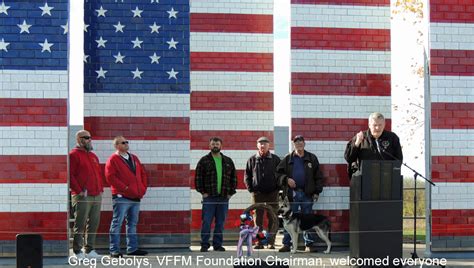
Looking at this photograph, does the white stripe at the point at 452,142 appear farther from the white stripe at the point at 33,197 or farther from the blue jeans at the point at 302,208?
the white stripe at the point at 33,197

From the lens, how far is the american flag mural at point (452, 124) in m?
11.4

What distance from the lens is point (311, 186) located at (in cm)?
1171

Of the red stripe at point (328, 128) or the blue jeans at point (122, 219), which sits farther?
the red stripe at point (328, 128)

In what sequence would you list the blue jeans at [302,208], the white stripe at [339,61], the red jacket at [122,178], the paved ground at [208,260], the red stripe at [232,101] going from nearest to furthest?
the paved ground at [208,260], the red jacket at [122,178], the blue jeans at [302,208], the white stripe at [339,61], the red stripe at [232,101]

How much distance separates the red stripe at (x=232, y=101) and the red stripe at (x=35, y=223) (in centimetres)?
408

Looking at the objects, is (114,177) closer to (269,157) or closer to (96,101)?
(96,101)

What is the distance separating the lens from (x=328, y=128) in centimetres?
1197

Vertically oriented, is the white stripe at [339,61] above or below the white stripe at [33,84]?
above

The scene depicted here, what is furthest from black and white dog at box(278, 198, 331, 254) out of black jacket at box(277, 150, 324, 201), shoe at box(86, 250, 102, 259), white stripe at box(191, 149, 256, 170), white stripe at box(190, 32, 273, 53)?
white stripe at box(190, 32, 273, 53)

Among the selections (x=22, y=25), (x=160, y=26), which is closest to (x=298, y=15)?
(x=160, y=26)

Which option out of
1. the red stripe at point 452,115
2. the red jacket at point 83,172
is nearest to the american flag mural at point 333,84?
the red stripe at point 452,115

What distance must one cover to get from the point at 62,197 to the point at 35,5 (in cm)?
267

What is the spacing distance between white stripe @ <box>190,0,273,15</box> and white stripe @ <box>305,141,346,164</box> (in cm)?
357

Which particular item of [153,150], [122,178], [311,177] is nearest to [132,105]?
[153,150]
